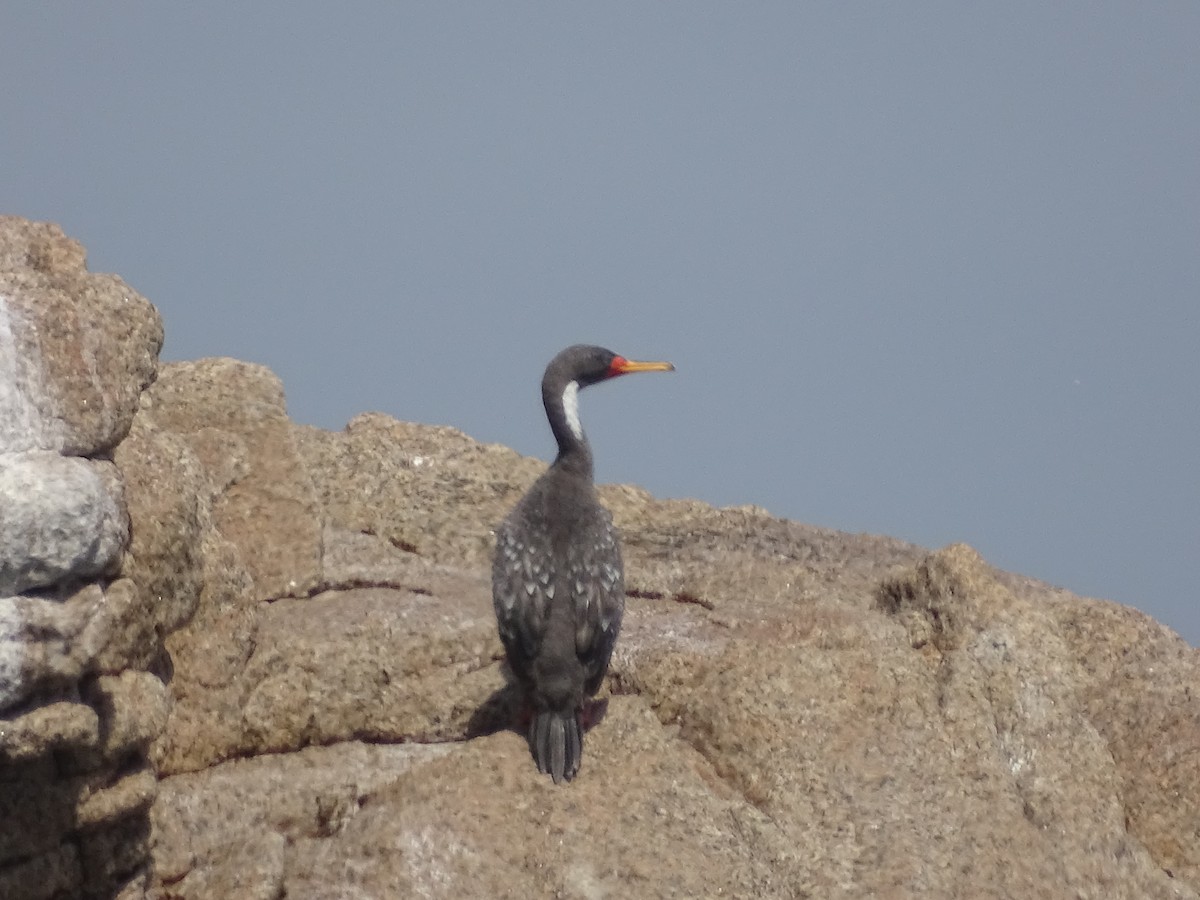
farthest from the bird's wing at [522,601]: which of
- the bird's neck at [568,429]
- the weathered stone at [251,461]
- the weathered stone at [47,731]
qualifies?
the weathered stone at [47,731]

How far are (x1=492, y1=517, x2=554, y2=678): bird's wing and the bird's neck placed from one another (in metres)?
1.38

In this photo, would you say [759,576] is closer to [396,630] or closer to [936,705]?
[936,705]

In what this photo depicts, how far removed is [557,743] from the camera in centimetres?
914

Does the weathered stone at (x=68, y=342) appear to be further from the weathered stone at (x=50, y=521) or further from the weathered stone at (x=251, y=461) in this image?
the weathered stone at (x=251, y=461)

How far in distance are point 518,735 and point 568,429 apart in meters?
2.95

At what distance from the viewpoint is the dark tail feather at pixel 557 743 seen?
9047 millimetres

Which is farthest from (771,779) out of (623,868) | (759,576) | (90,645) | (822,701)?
(90,645)

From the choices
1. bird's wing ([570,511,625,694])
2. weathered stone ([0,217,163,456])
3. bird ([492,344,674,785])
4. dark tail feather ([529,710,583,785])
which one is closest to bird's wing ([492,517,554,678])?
bird ([492,344,674,785])

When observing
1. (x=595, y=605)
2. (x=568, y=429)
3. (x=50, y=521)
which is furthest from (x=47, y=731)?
(x=568, y=429)

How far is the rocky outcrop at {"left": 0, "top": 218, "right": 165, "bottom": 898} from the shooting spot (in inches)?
301

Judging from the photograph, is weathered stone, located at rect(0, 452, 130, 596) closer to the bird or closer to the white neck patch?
the bird

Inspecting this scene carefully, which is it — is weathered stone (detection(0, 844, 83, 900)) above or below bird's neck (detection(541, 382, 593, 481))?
below

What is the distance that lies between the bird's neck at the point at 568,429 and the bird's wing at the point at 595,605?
1.25 metres

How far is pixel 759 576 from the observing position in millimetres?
12445
